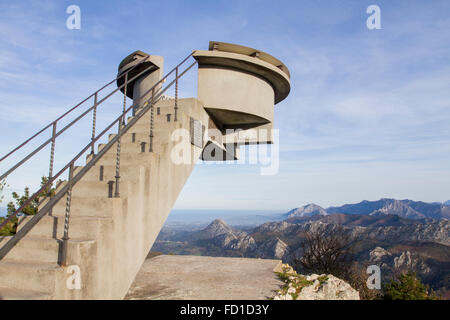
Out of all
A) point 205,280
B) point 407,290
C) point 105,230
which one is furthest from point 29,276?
point 407,290

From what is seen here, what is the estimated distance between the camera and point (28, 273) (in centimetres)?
371

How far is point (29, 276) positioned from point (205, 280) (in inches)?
159

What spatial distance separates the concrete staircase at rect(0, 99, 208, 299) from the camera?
3775mm

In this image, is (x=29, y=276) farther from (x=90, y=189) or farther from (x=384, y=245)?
(x=384, y=245)

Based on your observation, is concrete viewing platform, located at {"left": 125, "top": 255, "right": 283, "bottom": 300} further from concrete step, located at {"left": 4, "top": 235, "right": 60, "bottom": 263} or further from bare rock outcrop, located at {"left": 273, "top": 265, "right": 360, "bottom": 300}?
concrete step, located at {"left": 4, "top": 235, "right": 60, "bottom": 263}

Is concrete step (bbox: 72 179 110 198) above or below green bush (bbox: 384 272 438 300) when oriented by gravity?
above

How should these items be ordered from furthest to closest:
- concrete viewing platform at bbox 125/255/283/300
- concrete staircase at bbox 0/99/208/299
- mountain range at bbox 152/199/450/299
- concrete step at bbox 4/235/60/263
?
mountain range at bbox 152/199/450/299 → concrete viewing platform at bbox 125/255/283/300 → concrete step at bbox 4/235/60/263 → concrete staircase at bbox 0/99/208/299

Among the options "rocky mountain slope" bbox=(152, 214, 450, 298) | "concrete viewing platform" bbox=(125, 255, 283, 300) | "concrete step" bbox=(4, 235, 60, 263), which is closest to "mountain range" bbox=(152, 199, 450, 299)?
"rocky mountain slope" bbox=(152, 214, 450, 298)

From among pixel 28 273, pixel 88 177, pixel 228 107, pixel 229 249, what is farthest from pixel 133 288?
pixel 229 249

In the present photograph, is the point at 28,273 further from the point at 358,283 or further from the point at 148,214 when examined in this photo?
the point at 358,283

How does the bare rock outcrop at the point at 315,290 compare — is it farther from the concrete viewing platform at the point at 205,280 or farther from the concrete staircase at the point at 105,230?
the concrete staircase at the point at 105,230

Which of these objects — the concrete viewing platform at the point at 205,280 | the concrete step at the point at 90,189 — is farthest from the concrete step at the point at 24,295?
the concrete viewing platform at the point at 205,280
